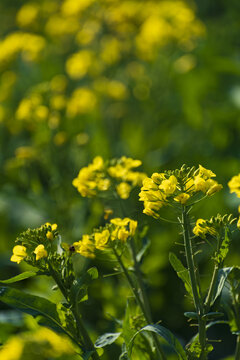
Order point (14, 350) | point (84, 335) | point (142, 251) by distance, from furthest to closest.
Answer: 1. point (142, 251)
2. point (84, 335)
3. point (14, 350)

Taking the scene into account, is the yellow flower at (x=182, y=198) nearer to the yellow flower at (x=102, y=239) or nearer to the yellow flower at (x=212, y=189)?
the yellow flower at (x=212, y=189)

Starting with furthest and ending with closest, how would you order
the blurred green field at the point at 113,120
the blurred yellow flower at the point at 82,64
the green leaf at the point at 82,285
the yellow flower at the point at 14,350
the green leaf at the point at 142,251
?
the blurred yellow flower at the point at 82,64, the blurred green field at the point at 113,120, the green leaf at the point at 142,251, the green leaf at the point at 82,285, the yellow flower at the point at 14,350

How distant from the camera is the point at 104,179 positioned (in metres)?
1.39

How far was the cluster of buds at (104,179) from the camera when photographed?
53.4 inches

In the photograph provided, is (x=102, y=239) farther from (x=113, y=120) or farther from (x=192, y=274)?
(x=113, y=120)

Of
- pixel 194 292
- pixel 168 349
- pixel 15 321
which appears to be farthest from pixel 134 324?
pixel 15 321

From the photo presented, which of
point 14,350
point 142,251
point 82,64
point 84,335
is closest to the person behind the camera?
point 14,350

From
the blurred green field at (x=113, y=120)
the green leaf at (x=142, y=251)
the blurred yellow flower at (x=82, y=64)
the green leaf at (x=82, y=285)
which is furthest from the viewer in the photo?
the blurred yellow flower at (x=82, y=64)

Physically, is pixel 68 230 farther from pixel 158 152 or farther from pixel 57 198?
pixel 158 152

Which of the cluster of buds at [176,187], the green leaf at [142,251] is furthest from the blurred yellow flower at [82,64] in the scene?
the cluster of buds at [176,187]

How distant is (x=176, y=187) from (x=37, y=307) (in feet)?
1.19

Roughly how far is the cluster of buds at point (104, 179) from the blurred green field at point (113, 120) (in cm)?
56

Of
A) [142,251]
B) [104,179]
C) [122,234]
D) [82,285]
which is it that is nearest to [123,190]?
[104,179]

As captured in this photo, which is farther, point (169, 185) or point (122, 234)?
point (122, 234)
